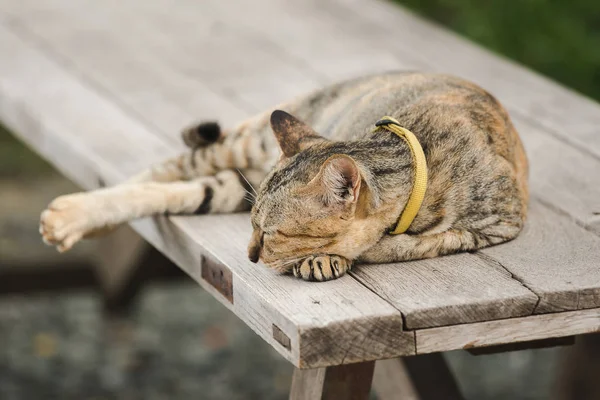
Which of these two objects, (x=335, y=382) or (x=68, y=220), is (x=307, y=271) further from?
(x=68, y=220)

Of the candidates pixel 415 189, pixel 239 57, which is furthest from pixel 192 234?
pixel 239 57

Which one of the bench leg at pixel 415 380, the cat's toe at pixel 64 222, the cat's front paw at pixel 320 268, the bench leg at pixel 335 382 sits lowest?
the bench leg at pixel 415 380

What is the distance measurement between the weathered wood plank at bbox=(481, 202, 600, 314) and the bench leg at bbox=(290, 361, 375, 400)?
0.48m

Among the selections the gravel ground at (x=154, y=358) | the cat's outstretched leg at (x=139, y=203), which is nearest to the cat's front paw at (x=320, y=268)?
the cat's outstretched leg at (x=139, y=203)

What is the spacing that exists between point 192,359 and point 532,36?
262 centimetres

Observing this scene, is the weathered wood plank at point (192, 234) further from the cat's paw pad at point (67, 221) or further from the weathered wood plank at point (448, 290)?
the cat's paw pad at point (67, 221)

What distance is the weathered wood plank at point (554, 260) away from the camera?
2266mm

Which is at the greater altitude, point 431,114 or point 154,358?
point 431,114

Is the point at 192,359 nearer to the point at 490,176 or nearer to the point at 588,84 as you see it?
the point at 588,84

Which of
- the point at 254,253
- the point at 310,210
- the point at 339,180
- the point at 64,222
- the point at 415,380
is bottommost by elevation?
the point at 415,380

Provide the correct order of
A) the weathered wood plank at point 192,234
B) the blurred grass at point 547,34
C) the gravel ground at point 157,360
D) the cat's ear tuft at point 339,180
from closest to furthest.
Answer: the weathered wood plank at point 192,234, the cat's ear tuft at point 339,180, the blurred grass at point 547,34, the gravel ground at point 157,360

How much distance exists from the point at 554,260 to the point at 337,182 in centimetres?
65

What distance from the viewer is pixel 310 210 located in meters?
2.30

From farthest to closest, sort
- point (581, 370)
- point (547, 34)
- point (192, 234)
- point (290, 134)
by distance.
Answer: point (547, 34) → point (581, 370) → point (192, 234) → point (290, 134)
